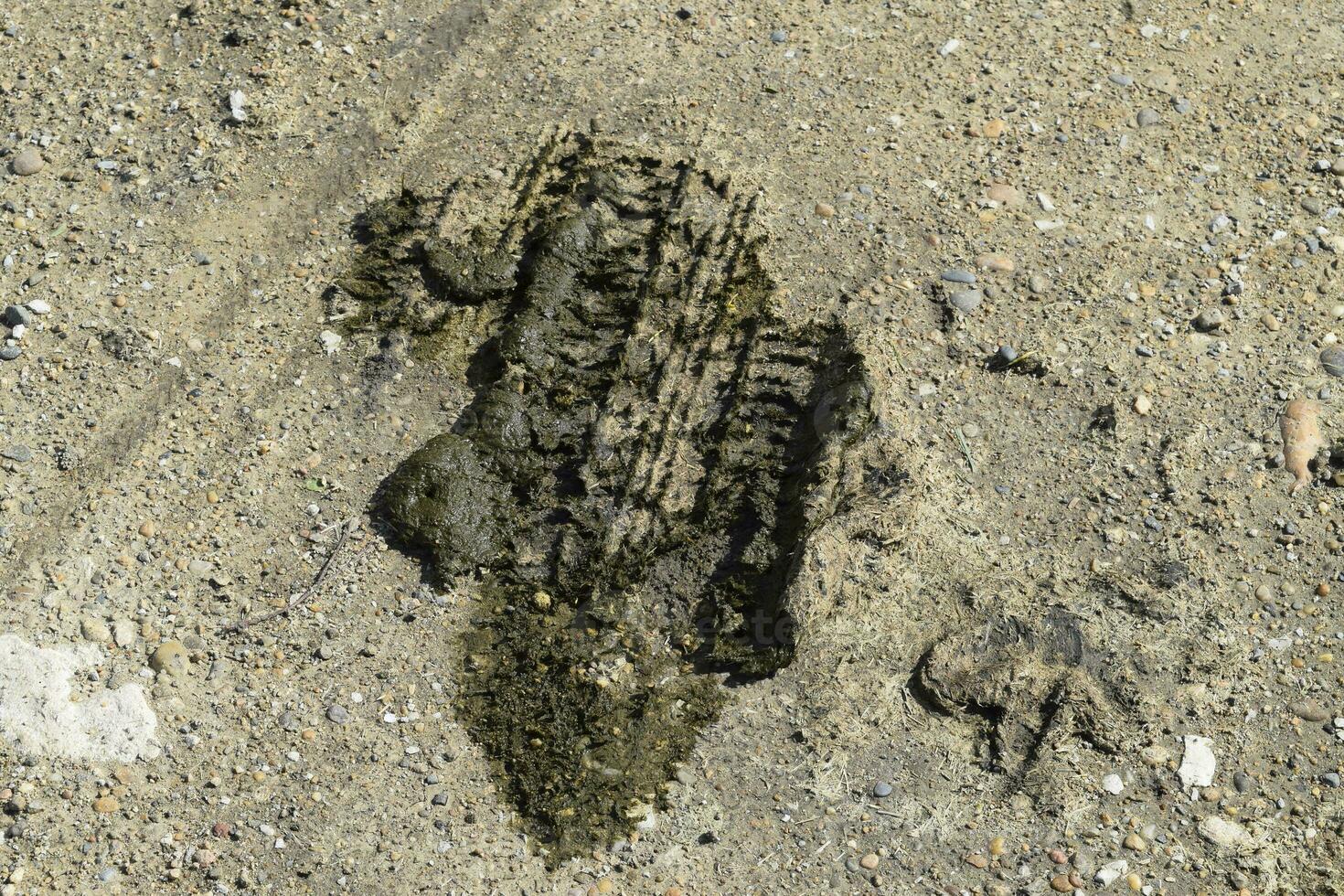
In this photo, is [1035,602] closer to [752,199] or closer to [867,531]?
[867,531]

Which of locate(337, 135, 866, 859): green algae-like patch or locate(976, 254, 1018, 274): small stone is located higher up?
locate(976, 254, 1018, 274): small stone

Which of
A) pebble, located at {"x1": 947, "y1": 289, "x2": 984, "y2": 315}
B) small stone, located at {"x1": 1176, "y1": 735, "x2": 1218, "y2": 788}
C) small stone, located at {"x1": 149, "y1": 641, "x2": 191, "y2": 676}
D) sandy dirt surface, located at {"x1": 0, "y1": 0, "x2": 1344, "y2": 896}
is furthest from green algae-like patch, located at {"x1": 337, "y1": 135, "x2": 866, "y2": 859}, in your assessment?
small stone, located at {"x1": 1176, "y1": 735, "x2": 1218, "y2": 788}

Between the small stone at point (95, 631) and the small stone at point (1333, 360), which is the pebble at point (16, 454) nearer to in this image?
the small stone at point (95, 631)

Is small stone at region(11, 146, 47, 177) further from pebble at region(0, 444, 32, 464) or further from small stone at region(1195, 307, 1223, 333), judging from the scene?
small stone at region(1195, 307, 1223, 333)

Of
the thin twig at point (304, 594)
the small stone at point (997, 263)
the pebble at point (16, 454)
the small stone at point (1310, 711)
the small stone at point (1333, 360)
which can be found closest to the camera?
the small stone at point (1310, 711)

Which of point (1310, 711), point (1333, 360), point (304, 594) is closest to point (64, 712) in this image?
point (304, 594)

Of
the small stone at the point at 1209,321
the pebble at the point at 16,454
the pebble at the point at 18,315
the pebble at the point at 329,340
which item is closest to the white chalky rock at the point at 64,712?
the pebble at the point at 16,454
